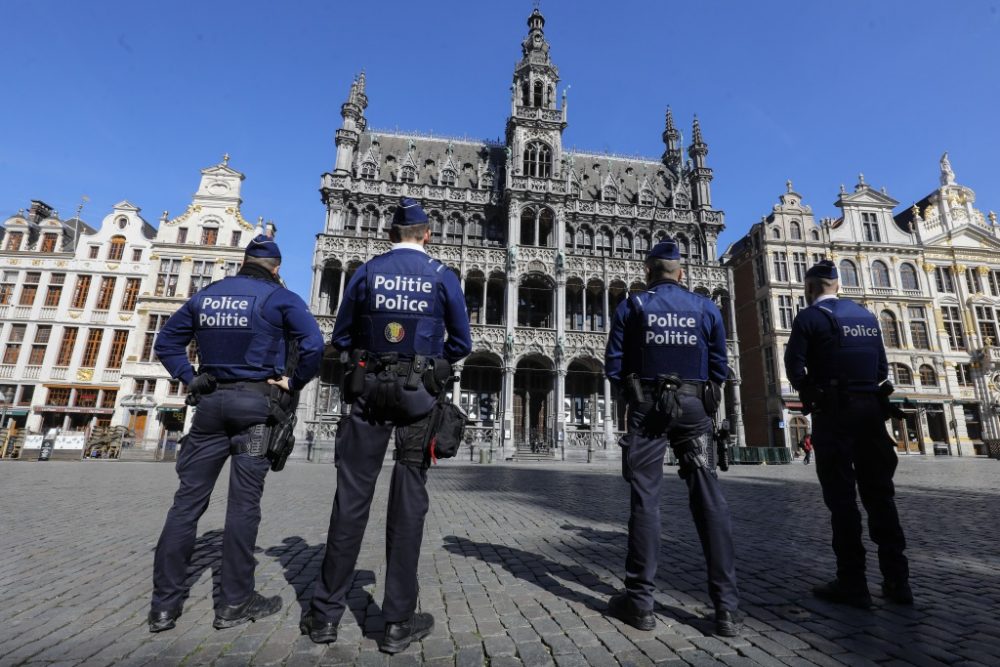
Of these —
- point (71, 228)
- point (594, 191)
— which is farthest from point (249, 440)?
point (71, 228)

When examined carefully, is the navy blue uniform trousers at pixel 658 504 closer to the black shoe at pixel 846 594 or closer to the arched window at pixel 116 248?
the black shoe at pixel 846 594

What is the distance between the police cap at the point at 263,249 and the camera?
11.8 feet

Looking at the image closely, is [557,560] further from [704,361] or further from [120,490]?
[120,490]

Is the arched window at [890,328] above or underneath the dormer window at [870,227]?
underneath

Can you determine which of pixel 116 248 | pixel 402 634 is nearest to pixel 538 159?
pixel 116 248

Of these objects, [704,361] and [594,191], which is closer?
[704,361]

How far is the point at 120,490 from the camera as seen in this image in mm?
9266

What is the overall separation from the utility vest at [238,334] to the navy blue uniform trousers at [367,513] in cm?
85

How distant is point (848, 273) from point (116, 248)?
47836 millimetres

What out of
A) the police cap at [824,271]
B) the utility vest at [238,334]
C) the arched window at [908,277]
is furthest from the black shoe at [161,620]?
the arched window at [908,277]

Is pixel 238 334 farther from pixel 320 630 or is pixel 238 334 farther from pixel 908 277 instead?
pixel 908 277

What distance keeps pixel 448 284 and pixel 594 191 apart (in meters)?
32.2

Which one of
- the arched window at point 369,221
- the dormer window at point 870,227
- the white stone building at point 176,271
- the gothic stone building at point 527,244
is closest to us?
the gothic stone building at point 527,244

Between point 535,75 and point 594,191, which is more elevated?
point 535,75
